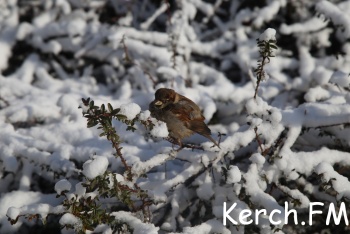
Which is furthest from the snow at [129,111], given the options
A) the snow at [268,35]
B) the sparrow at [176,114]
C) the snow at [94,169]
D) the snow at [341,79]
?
the snow at [341,79]

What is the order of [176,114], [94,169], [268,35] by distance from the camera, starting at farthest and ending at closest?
[176,114], [268,35], [94,169]

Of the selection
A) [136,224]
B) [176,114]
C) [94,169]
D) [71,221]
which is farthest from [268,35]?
[71,221]

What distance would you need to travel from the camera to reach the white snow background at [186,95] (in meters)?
2.79

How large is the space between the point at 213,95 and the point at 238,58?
0.74 m

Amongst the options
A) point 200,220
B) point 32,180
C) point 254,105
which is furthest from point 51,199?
point 254,105

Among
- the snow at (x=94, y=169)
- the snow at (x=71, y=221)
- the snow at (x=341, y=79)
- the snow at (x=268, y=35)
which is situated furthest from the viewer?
the snow at (x=341, y=79)

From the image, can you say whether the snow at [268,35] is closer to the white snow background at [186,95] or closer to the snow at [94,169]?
the white snow background at [186,95]

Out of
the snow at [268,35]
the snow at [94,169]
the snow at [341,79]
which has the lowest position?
the snow at [94,169]

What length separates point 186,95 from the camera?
12.7 ft

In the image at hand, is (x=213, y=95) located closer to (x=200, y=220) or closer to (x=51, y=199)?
(x=200, y=220)

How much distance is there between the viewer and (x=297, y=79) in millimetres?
4316

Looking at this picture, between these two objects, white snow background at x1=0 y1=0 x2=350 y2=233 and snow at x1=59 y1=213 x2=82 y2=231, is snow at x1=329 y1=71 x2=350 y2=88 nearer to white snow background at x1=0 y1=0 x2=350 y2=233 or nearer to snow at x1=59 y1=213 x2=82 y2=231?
white snow background at x1=0 y1=0 x2=350 y2=233

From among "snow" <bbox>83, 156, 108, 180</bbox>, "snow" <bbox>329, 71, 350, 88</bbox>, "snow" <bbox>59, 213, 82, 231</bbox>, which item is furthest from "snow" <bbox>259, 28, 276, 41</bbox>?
"snow" <bbox>59, 213, 82, 231</bbox>

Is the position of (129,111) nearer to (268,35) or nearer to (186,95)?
(268,35)
